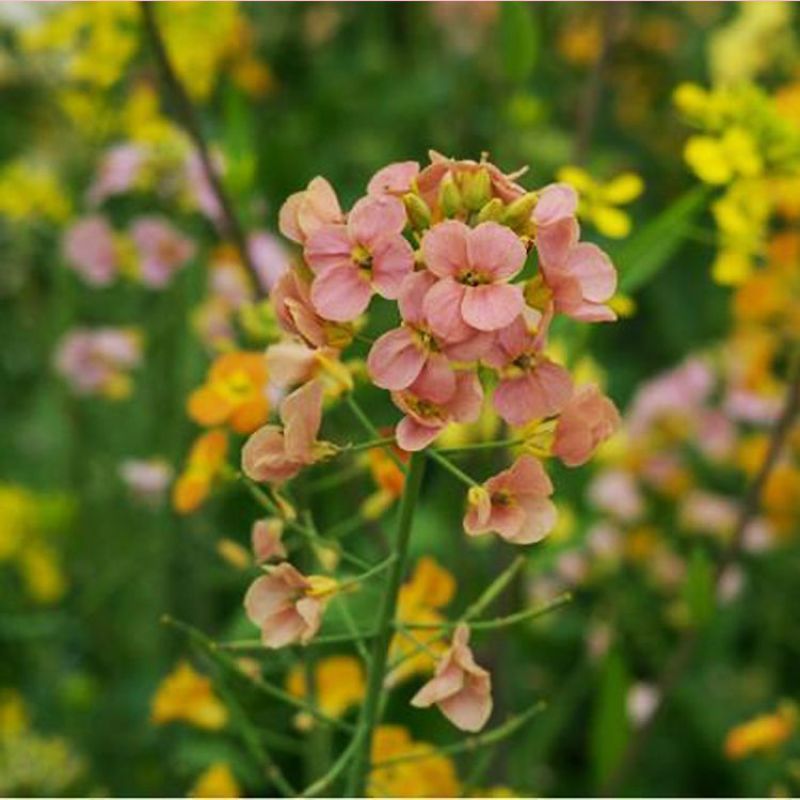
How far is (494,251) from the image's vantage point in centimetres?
69

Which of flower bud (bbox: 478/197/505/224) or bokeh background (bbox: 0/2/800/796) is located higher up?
flower bud (bbox: 478/197/505/224)

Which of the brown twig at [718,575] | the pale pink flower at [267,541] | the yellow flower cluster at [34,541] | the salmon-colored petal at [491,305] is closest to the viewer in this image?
the salmon-colored petal at [491,305]

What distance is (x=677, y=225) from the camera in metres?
1.10

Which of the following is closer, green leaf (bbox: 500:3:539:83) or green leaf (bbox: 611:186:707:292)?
green leaf (bbox: 611:186:707:292)

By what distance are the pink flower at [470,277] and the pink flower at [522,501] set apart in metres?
0.07

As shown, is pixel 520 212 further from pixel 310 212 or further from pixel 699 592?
pixel 699 592

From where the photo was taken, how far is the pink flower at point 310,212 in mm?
725

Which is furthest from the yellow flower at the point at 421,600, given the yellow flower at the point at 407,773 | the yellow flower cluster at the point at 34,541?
the yellow flower cluster at the point at 34,541

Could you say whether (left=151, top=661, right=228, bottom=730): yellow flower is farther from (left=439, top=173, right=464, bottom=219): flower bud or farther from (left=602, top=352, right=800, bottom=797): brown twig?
(left=439, top=173, right=464, bottom=219): flower bud

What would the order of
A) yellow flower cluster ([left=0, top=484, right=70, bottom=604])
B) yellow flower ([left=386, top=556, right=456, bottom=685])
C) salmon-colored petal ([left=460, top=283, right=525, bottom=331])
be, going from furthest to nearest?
yellow flower cluster ([left=0, top=484, right=70, bottom=604]) → yellow flower ([left=386, top=556, right=456, bottom=685]) → salmon-colored petal ([left=460, top=283, right=525, bottom=331])

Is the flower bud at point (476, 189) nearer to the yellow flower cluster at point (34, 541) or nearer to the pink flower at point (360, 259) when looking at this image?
the pink flower at point (360, 259)

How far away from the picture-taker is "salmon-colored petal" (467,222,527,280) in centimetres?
68

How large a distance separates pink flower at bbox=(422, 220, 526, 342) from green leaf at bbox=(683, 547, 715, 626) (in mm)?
396

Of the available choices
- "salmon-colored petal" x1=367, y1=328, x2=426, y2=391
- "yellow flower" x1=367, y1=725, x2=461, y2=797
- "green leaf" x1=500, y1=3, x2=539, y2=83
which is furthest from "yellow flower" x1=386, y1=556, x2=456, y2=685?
"green leaf" x1=500, y1=3, x2=539, y2=83
